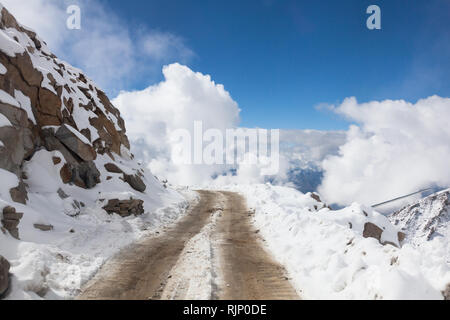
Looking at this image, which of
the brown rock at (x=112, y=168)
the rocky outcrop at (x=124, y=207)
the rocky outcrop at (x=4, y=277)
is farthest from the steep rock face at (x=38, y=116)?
the rocky outcrop at (x=4, y=277)

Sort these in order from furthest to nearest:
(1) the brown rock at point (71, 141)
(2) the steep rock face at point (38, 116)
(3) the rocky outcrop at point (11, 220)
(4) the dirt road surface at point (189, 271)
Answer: (1) the brown rock at point (71, 141)
(2) the steep rock face at point (38, 116)
(3) the rocky outcrop at point (11, 220)
(4) the dirt road surface at point (189, 271)

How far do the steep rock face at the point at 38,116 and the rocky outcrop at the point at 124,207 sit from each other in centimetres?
340

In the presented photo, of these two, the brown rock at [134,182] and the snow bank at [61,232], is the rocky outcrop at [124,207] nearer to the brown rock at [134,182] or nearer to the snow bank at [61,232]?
the snow bank at [61,232]

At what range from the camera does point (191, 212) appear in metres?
26.3

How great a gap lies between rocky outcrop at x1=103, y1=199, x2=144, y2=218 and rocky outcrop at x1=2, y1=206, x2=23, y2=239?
810 centimetres

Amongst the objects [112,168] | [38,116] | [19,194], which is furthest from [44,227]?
[112,168]

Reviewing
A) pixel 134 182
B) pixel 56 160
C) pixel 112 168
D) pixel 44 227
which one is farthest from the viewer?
pixel 134 182

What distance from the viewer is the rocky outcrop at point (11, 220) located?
11000 mm

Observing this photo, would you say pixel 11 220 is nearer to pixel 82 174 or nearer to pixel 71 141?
pixel 82 174

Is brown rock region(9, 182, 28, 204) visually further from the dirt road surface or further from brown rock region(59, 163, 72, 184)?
the dirt road surface

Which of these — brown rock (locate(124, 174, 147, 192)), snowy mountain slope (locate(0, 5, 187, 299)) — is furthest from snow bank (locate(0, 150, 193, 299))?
brown rock (locate(124, 174, 147, 192))

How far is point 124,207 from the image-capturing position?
2052 centimetres

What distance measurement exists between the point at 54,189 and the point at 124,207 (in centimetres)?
512
